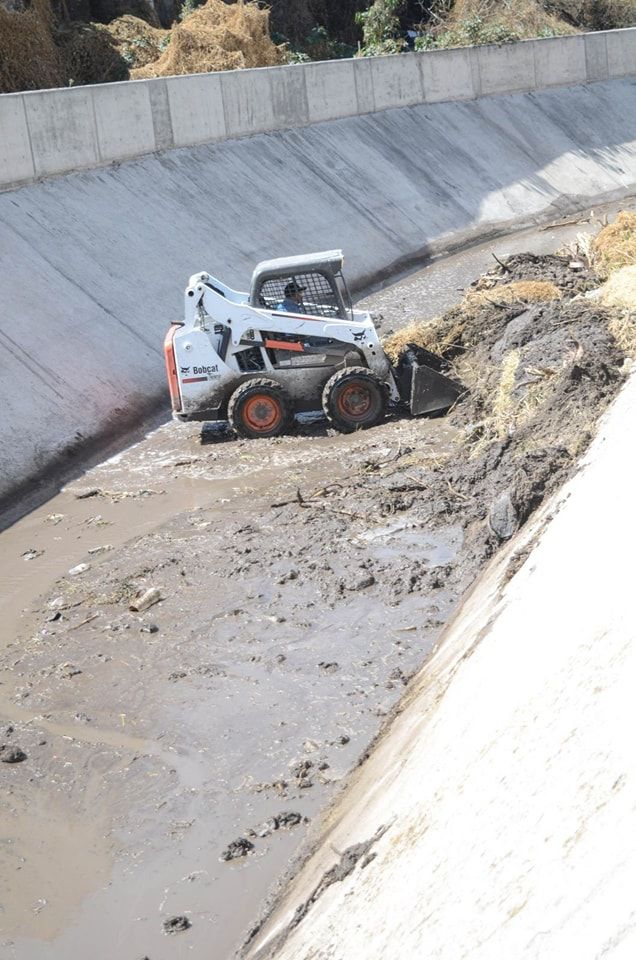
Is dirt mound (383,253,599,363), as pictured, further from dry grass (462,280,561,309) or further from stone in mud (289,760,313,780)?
stone in mud (289,760,313,780)

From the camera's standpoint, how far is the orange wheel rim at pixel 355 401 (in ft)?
45.5

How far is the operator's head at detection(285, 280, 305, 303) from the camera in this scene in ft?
45.9

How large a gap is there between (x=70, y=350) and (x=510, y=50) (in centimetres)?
2105

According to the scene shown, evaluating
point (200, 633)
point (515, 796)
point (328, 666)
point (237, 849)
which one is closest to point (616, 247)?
point (200, 633)

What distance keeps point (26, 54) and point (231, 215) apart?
6244 millimetres

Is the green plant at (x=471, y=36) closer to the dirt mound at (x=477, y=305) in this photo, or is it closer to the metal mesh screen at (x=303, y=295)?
the dirt mound at (x=477, y=305)

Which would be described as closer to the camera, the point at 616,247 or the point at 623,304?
the point at 623,304

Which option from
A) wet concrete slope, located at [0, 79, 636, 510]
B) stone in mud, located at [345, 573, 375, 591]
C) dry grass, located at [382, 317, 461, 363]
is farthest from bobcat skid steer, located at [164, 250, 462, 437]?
stone in mud, located at [345, 573, 375, 591]

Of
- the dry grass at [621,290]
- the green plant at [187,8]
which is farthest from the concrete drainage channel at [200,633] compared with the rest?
the green plant at [187,8]

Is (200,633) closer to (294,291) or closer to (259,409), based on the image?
(259,409)

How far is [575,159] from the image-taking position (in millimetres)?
31422

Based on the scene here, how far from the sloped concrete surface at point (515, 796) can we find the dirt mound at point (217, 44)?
21809 millimetres

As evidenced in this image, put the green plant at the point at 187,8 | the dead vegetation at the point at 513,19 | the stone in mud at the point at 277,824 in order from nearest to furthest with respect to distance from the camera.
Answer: the stone in mud at the point at 277,824 → the green plant at the point at 187,8 → the dead vegetation at the point at 513,19

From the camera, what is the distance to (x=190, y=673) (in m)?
8.97
